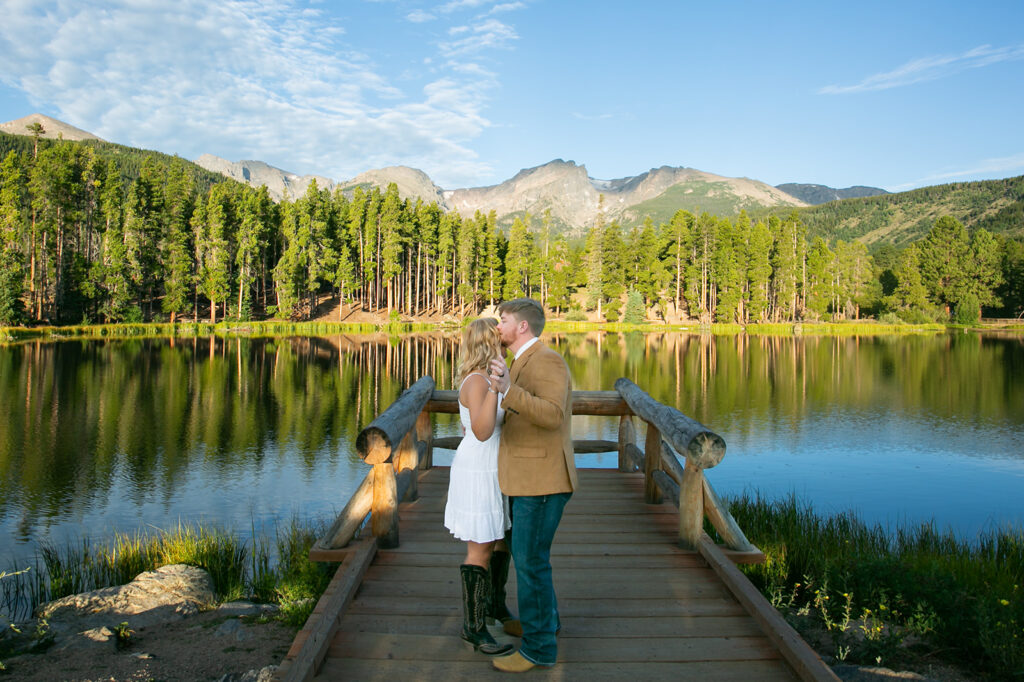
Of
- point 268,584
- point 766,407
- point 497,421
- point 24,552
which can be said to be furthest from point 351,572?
point 766,407

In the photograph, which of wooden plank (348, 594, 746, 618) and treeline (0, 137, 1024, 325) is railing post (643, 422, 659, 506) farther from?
treeline (0, 137, 1024, 325)

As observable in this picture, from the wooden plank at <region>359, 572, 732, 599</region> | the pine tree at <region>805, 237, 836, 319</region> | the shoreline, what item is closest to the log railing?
the wooden plank at <region>359, 572, 732, 599</region>

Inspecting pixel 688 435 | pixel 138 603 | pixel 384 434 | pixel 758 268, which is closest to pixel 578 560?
pixel 688 435

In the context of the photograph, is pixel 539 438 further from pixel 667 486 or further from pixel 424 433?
pixel 424 433

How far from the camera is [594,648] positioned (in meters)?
3.63

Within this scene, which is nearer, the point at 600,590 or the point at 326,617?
the point at 326,617

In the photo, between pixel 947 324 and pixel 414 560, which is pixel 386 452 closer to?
pixel 414 560

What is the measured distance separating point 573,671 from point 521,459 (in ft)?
3.62

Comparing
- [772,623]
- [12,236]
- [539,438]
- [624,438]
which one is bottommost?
[772,623]

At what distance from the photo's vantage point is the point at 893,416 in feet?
61.1

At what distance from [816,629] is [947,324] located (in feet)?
242

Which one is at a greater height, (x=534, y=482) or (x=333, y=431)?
(x=534, y=482)

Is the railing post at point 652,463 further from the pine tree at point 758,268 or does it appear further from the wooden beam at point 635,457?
the pine tree at point 758,268

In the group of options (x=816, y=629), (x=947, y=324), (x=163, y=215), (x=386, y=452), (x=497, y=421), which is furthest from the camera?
(x=947, y=324)
